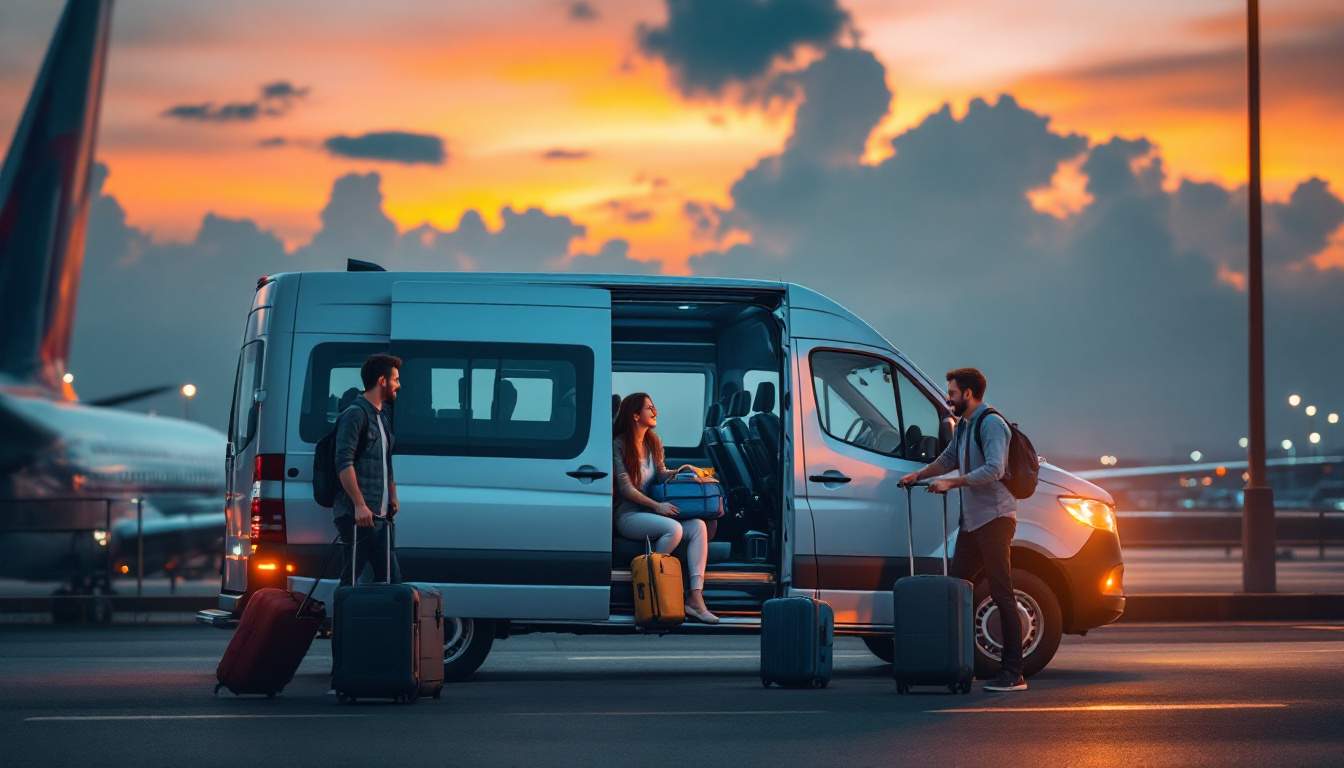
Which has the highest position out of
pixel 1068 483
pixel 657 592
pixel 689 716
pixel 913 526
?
pixel 1068 483

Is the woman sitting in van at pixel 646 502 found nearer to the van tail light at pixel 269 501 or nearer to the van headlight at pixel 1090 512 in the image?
the van tail light at pixel 269 501

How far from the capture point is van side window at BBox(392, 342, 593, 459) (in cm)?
1170

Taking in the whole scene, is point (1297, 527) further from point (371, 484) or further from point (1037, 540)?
point (371, 484)

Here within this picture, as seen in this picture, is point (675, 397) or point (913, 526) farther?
point (675, 397)

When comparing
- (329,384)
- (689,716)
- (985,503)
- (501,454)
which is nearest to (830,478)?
(985,503)

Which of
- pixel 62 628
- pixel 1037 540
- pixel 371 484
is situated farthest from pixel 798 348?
pixel 62 628

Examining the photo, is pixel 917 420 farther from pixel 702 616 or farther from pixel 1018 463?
pixel 702 616

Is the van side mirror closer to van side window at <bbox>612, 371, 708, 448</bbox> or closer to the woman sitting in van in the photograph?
the woman sitting in van

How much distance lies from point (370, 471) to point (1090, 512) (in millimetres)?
4642

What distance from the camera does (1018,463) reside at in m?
11.4

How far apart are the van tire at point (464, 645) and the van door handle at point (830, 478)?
2196 millimetres

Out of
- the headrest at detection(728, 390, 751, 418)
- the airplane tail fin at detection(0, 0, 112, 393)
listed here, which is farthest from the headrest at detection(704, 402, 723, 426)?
the airplane tail fin at detection(0, 0, 112, 393)

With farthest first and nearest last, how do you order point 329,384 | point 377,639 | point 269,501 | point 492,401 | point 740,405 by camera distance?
1. point 740,405
2. point 492,401
3. point 329,384
4. point 269,501
5. point 377,639

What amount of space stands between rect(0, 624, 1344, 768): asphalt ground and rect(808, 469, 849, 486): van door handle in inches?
48.8
